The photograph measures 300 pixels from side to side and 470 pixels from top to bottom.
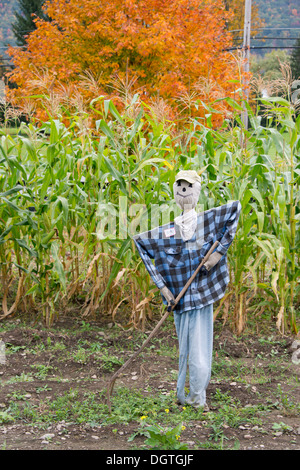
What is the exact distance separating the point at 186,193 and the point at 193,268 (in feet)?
1.61

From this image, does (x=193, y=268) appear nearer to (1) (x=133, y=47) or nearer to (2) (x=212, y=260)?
(2) (x=212, y=260)

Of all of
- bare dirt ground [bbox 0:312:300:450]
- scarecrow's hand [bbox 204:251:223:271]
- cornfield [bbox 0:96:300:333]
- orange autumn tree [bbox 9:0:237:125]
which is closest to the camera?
bare dirt ground [bbox 0:312:300:450]

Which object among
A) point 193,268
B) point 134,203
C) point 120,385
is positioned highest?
point 134,203

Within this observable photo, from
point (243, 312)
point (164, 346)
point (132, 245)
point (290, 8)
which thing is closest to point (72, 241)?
point (132, 245)

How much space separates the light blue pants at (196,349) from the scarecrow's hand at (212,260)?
1.01 feet

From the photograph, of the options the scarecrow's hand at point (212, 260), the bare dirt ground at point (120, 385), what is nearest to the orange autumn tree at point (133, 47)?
the bare dirt ground at point (120, 385)

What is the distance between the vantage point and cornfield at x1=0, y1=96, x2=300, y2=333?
14.6 ft

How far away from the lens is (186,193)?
3.34 m

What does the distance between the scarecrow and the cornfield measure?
882 mm

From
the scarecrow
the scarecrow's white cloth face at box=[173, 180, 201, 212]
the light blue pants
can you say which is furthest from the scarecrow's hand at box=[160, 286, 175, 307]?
the scarecrow's white cloth face at box=[173, 180, 201, 212]

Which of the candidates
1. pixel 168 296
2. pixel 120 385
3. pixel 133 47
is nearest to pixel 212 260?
pixel 168 296

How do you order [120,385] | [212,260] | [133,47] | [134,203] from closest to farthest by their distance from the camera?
[212,260] < [120,385] < [134,203] < [133,47]

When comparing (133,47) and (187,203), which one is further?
(133,47)

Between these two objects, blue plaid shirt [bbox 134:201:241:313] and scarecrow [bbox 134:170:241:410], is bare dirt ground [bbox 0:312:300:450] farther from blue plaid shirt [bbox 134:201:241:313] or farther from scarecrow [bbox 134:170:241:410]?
blue plaid shirt [bbox 134:201:241:313]
